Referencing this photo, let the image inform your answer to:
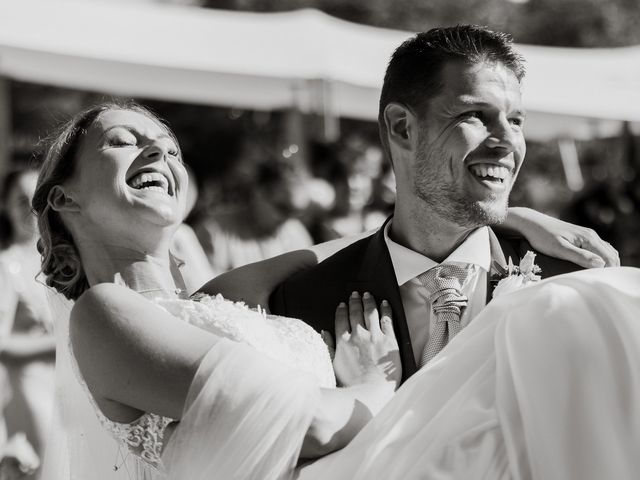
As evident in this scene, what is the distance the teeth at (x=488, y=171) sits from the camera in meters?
3.34

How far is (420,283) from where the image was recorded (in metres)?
3.47

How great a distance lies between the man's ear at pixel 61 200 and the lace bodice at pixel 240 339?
447 millimetres

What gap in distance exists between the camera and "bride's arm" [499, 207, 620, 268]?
134 inches

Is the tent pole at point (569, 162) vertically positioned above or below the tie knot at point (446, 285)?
below

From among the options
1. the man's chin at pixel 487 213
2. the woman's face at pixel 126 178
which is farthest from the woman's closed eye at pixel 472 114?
the woman's face at pixel 126 178

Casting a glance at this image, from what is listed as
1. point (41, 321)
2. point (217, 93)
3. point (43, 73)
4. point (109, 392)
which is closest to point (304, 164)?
point (217, 93)

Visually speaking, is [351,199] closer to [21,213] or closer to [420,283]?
[21,213]

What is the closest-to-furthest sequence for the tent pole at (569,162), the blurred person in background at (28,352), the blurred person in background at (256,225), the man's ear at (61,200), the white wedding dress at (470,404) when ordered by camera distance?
1. the white wedding dress at (470,404)
2. the man's ear at (61,200)
3. the blurred person in background at (28,352)
4. the blurred person in background at (256,225)
5. the tent pole at (569,162)

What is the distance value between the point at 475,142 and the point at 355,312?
0.64m

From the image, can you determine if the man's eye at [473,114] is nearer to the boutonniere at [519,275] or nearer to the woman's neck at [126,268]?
the boutonniere at [519,275]

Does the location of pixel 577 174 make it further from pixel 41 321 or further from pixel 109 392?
pixel 109 392

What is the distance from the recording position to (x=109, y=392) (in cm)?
306

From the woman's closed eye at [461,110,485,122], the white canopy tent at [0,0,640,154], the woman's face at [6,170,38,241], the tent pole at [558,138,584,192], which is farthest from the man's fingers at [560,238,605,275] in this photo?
the tent pole at [558,138,584,192]

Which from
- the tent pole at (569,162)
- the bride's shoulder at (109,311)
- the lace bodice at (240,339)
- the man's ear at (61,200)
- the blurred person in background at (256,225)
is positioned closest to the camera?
the bride's shoulder at (109,311)
